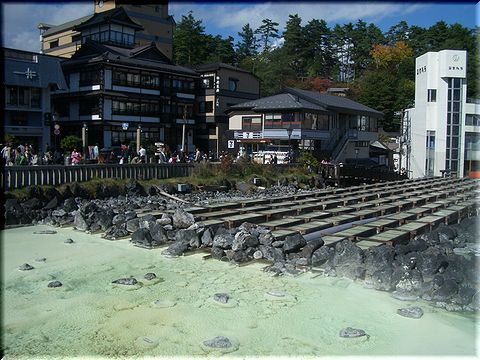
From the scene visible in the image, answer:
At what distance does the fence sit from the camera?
18.7 m

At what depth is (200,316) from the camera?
8.14m

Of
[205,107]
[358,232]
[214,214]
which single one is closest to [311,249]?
[358,232]

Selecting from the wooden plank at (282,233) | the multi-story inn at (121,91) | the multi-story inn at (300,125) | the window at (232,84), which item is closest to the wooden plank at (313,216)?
the wooden plank at (282,233)

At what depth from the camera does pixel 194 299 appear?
29.7ft

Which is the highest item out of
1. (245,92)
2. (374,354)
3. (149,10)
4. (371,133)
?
(149,10)

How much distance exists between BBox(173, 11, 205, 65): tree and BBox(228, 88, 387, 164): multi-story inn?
18.8 meters

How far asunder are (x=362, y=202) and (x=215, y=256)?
11825mm

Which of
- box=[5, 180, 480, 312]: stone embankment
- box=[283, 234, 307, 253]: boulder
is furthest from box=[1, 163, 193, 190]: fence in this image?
box=[283, 234, 307, 253]: boulder

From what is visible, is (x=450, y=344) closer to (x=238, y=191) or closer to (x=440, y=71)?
(x=238, y=191)

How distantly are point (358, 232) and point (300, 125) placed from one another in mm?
Result: 22889

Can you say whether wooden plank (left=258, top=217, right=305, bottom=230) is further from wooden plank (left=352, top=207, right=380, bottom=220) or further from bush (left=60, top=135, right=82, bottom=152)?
bush (left=60, top=135, right=82, bottom=152)

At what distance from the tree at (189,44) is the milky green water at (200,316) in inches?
1873

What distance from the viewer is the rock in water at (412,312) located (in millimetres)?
8164

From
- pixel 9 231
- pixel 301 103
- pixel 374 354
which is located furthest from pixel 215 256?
pixel 301 103
